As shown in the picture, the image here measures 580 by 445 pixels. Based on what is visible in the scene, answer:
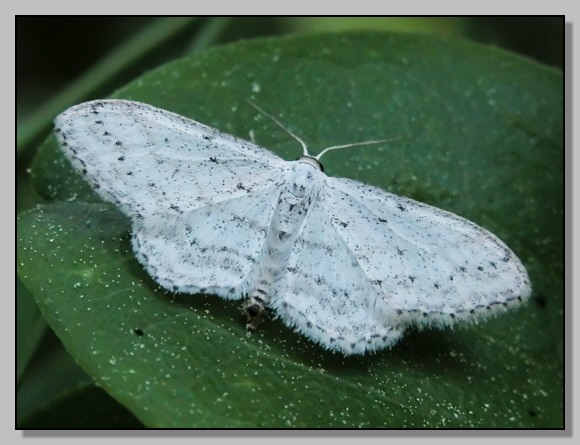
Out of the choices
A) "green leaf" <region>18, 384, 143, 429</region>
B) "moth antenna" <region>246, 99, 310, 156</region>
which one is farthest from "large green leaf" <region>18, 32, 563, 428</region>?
"green leaf" <region>18, 384, 143, 429</region>

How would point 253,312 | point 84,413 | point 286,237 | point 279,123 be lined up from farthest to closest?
point 279,123 < point 84,413 < point 286,237 < point 253,312

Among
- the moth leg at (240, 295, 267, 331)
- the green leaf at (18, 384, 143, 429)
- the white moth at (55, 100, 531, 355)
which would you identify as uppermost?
the white moth at (55, 100, 531, 355)

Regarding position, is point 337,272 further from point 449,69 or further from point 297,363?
point 449,69

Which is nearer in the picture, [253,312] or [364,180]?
[253,312]

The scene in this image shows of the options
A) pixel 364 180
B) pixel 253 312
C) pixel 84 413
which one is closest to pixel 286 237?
pixel 253 312

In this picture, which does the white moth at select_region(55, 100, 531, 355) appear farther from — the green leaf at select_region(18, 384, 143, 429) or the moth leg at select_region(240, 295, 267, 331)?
the green leaf at select_region(18, 384, 143, 429)

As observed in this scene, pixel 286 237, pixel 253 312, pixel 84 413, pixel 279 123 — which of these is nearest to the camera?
pixel 253 312

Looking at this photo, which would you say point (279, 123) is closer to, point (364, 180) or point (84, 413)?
point (364, 180)
